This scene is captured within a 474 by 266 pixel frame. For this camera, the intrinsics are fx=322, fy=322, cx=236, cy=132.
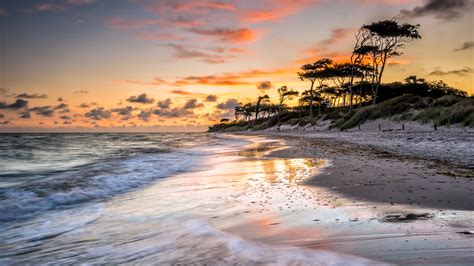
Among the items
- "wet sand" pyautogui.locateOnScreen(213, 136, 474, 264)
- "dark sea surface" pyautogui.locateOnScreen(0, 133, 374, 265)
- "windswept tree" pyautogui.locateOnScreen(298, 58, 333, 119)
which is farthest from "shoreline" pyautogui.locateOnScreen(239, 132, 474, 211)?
"windswept tree" pyautogui.locateOnScreen(298, 58, 333, 119)

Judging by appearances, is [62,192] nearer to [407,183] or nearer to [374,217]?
[374,217]

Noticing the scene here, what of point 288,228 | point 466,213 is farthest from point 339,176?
point 288,228

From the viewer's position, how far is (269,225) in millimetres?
3947

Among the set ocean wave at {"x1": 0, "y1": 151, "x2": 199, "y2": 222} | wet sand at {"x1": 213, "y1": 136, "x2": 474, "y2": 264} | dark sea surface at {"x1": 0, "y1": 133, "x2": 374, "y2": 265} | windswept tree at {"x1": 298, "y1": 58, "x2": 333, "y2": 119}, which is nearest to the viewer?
wet sand at {"x1": 213, "y1": 136, "x2": 474, "y2": 264}

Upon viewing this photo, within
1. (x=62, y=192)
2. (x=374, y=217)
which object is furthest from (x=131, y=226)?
(x=62, y=192)

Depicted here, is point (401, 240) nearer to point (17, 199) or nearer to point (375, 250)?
point (375, 250)

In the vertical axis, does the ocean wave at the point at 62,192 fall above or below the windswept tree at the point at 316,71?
below

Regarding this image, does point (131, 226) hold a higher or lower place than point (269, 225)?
lower

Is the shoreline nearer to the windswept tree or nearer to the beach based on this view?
the beach

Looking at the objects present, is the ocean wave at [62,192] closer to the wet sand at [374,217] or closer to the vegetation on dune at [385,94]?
the wet sand at [374,217]

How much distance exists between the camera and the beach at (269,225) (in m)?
2.86

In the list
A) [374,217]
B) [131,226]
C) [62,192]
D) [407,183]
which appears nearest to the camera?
[374,217]

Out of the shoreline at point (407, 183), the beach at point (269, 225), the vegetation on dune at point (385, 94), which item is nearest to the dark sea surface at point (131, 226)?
the beach at point (269, 225)

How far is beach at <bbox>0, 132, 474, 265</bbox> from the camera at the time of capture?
2.86 meters
